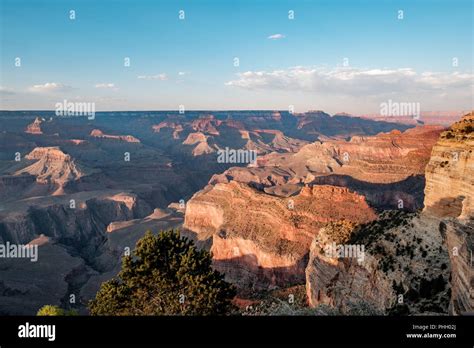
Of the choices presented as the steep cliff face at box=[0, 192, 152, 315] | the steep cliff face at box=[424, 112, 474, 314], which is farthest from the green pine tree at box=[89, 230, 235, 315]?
the steep cliff face at box=[0, 192, 152, 315]

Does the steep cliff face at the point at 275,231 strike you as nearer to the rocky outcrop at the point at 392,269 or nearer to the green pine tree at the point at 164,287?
the rocky outcrop at the point at 392,269

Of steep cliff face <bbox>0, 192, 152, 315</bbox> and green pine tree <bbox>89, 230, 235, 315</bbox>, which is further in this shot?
steep cliff face <bbox>0, 192, 152, 315</bbox>

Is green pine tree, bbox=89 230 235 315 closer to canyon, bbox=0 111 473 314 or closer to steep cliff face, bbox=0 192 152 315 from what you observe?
canyon, bbox=0 111 473 314

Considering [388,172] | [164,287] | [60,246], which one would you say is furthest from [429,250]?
[60,246]
